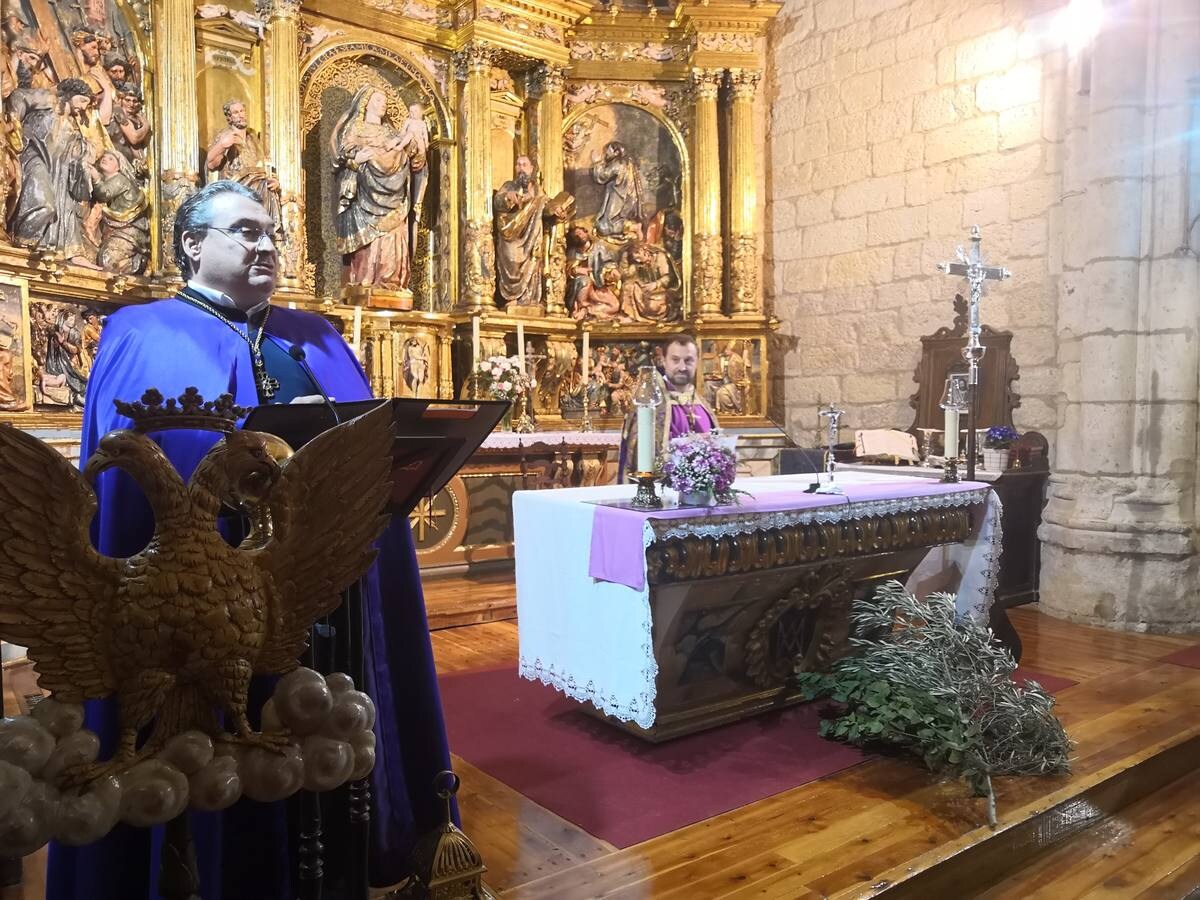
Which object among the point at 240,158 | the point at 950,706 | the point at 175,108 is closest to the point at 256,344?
the point at 950,706

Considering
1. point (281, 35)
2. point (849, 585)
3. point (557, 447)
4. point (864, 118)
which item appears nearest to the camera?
point (849, 585)

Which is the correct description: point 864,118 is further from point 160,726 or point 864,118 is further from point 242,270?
point 160,726

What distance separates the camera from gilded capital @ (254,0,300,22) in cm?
691

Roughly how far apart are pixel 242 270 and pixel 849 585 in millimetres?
3167

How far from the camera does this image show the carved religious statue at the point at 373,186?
770 cm

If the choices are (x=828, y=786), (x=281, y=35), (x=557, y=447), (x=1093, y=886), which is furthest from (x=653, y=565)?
(x=281, y=35)

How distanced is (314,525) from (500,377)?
5.94 m

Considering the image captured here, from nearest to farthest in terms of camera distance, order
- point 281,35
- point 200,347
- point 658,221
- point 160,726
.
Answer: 1. point 160,726
2. point 200,347
3. point 281,35
4. point 658,221

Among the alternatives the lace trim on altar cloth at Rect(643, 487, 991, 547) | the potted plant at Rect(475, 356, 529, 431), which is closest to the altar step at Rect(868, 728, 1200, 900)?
the lace trim on altar cloth at Rect(643, 487, 991, 547)

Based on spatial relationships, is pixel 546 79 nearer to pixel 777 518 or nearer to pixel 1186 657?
pixel 777 518

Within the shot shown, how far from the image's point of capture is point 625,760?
3.63 metres

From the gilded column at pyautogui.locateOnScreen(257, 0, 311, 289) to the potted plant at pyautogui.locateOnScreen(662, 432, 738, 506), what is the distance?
4.31m

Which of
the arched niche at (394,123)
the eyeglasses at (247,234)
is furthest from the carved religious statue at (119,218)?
the eyeglasses at (247,234)

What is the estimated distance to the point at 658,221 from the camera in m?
9.19
